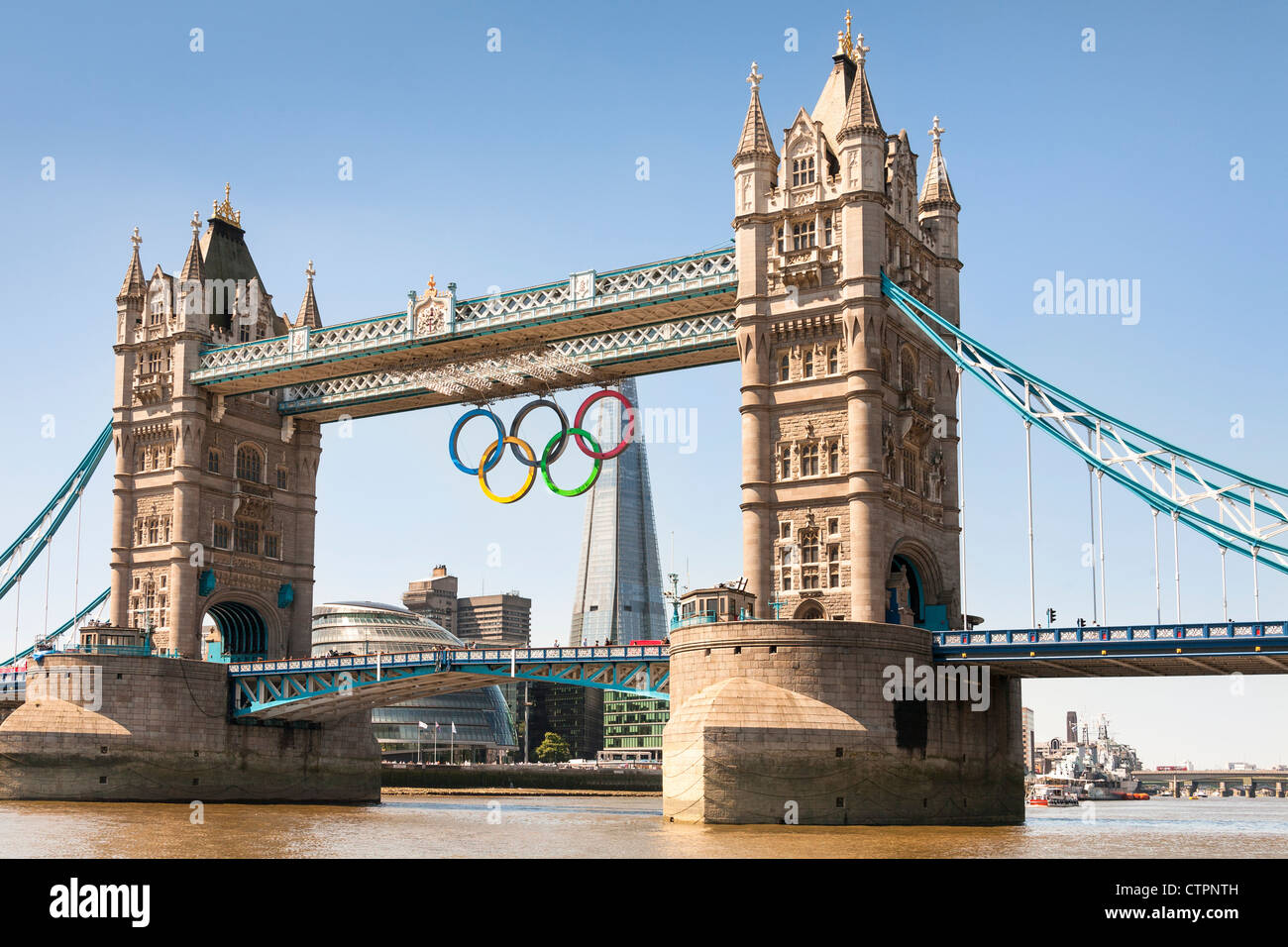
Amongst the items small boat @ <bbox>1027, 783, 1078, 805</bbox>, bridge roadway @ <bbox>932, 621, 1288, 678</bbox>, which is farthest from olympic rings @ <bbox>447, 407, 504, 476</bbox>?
small boat @ <bbox>1027, 783, 1078, 805</bbox>

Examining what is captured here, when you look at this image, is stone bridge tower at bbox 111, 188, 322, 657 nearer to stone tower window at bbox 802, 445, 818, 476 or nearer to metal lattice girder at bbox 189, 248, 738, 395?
metal lattice girder at bbox 189, 248, 738, 395

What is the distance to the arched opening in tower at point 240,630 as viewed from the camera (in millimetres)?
90500

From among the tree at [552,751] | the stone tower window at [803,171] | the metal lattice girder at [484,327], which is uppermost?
the stone tower window at [803,171]

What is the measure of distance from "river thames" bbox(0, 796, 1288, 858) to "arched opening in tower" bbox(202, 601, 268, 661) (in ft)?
67.9

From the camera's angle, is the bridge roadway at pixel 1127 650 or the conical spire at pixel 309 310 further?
the conical spire at pixel 309 310

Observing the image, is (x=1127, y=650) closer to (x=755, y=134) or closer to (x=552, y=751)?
(x=755, y=134)

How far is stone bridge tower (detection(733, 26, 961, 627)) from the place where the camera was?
63750mm

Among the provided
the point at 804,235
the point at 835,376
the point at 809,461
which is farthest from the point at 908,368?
the point at 804,235

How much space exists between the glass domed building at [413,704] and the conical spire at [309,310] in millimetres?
57600

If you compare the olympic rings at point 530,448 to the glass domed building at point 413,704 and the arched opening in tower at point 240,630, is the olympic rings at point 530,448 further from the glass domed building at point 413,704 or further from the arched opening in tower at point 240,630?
the glass domed building at point 413,704

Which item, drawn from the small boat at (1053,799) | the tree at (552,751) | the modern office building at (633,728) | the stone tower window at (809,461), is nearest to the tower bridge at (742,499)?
the stone tower window at (809,461)

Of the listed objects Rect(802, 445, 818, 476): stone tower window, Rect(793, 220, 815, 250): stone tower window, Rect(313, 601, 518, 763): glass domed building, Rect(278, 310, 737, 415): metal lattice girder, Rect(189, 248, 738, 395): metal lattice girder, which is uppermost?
Rect(793, 220, 815, 250): stone tower window

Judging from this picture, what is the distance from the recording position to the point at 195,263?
88812 mm
